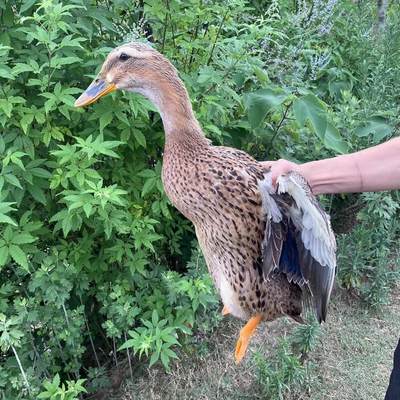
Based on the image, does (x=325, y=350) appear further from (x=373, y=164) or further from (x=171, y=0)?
(x=171, y=0)

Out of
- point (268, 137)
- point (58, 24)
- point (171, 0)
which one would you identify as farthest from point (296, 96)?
point (58, 24)

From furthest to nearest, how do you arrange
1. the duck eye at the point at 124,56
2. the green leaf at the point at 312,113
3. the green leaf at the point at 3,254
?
1. the green leaf at the point at 312,113
2. the green leaf at the point at 3,254
3. the duck eye at the point at 124,56

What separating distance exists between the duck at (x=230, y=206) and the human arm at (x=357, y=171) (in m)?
0.08

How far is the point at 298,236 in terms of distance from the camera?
1.85 meters

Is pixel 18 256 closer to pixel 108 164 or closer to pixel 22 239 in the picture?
pixel 22 239

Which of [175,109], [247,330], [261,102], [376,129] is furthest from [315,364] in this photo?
[175,109]

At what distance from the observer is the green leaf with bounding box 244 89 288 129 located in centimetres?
262

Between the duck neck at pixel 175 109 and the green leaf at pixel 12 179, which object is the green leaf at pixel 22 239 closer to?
the green leaf at pixel 12 179

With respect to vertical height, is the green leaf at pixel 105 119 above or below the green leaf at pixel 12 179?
above

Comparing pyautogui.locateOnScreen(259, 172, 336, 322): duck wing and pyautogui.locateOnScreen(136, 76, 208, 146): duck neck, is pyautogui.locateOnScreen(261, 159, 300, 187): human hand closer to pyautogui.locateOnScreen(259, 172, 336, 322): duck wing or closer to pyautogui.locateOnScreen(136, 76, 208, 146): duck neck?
pyautogui.locateOnScreen(259, 172, 336, 322): duck wing

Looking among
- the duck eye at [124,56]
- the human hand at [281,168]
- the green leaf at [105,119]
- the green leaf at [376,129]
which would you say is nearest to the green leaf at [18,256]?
the green leaf at [105,119]

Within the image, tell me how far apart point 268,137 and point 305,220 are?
138 centimetres

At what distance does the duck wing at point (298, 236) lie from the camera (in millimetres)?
1711

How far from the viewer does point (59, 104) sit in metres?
2.20
